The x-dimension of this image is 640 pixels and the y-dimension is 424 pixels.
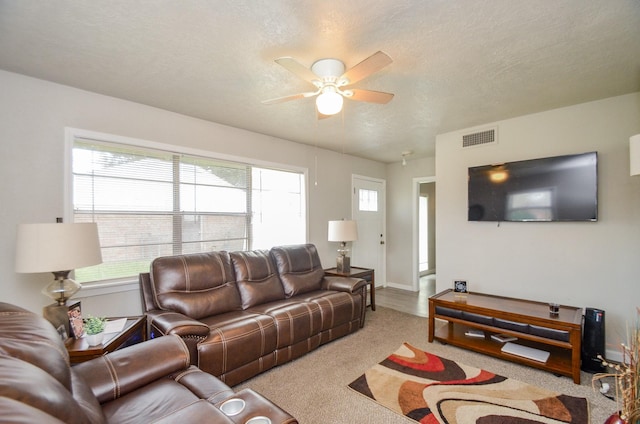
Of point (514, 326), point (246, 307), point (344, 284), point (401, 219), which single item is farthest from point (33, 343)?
point (401, 219)

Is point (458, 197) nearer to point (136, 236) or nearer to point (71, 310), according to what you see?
point (136, 236)

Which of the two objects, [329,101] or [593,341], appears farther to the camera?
[593,341]

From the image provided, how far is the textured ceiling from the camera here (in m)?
1.57

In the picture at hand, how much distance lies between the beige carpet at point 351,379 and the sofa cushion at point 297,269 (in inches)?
28.3

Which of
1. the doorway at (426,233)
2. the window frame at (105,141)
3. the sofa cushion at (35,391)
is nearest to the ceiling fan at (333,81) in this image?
the window frame at (105,141)

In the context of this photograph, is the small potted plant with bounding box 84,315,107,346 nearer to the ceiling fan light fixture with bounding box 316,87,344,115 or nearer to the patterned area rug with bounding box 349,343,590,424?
the patterned area rug with bounding box 349,343,590,424

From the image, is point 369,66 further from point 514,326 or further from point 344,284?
point 514,326

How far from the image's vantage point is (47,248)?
1819mm

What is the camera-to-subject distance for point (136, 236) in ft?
9.35

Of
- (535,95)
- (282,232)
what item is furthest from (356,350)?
(535,95)

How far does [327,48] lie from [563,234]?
304cm

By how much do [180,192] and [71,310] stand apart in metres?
1.51

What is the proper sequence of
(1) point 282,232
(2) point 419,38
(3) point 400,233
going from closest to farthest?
(2) point 419,38
(1) point 282,232
(3) point 400,233

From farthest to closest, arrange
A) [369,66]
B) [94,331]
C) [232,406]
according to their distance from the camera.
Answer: [94,331] < [369,66] < [232,406]
